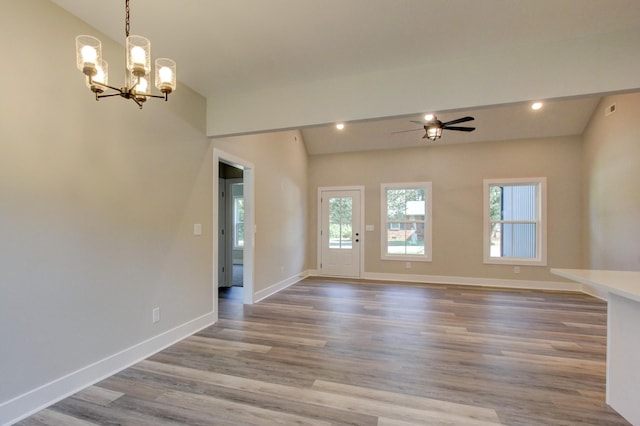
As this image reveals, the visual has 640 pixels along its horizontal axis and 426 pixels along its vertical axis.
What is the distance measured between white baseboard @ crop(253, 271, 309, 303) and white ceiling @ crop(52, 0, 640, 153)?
10.7ft

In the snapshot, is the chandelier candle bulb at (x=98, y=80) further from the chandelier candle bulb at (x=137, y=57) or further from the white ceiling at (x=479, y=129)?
the white ceiling at (x=479, y=129)

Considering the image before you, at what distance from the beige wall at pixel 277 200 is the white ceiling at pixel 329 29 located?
1352 millimetres

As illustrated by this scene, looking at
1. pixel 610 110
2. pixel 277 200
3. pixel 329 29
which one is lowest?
pixel 277 200

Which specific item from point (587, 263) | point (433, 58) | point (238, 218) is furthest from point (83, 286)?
point (587, 263)

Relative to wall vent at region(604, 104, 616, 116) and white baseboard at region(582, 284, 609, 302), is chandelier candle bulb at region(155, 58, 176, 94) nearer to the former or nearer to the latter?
wall vent at region(604, 104, 616, 116)

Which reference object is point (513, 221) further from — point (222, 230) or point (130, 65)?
point (130, 65)

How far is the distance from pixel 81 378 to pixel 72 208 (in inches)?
51.4

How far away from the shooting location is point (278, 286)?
563 cm

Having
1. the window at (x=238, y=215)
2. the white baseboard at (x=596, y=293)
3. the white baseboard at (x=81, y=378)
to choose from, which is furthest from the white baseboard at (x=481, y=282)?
the white baseboard at (x=81, y=378)

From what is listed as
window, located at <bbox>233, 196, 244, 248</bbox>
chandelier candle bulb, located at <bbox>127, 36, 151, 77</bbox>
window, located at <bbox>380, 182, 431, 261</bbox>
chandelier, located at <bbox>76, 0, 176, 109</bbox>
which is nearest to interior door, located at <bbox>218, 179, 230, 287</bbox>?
window, located at <bbox>233, 196, 244, 248</bbox>

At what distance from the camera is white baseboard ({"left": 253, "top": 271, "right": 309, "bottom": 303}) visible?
4.89 metres

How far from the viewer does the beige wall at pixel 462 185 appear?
584 centimetres

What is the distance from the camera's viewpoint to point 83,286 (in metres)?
2.32

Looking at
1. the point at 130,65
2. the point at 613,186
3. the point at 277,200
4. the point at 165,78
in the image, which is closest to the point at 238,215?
the point at 277,200
